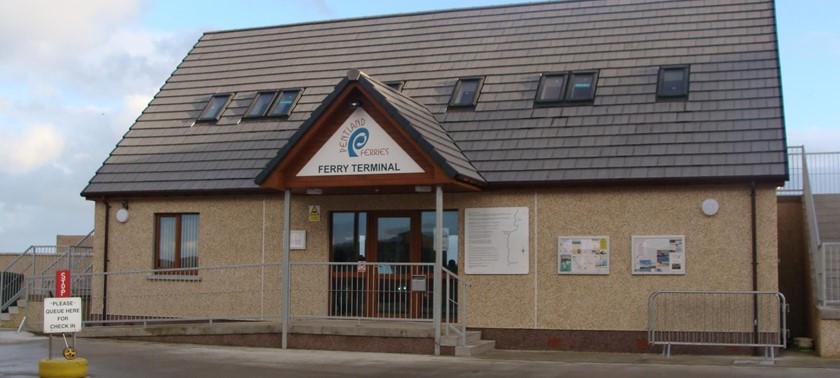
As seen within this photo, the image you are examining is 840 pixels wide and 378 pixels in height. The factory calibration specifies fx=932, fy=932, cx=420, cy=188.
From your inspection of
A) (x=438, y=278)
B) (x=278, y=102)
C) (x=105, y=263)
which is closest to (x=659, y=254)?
(x=438, y=278)

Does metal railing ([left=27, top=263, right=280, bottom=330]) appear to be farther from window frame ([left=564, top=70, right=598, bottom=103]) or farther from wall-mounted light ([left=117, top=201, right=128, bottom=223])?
window frame ([left=564, top=70, right=598, bottom=103])

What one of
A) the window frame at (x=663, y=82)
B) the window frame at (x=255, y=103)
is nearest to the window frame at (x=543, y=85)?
the window frame at (x=663, y=82)

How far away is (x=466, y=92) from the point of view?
1881cm

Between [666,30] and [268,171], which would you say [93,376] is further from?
[666,30]

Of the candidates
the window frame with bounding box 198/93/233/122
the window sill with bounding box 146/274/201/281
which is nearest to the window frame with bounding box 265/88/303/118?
the window frame with bounding box 198/93/233/122

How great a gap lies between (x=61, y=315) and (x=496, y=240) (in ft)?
24.0

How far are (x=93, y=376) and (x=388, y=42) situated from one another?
36.4 ft

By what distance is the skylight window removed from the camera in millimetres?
20016

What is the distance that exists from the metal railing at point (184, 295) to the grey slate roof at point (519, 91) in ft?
5.72

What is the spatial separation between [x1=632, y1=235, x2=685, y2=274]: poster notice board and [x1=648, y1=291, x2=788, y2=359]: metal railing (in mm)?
462

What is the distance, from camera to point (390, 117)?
15.3m

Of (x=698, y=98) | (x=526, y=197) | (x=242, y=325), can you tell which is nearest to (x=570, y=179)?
(x=526, y=197)

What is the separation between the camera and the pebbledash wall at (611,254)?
50.1ft

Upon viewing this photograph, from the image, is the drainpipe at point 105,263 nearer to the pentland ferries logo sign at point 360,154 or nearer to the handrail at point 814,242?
the pentland ferries logo sign at point 360,154
